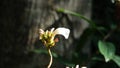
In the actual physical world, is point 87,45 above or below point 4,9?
below

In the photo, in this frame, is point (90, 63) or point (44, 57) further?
point (90, 63)

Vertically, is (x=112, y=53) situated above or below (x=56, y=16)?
below

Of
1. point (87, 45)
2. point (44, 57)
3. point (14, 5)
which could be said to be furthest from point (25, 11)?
point (87, 45)

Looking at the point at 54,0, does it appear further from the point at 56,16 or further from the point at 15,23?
the point at 15,23

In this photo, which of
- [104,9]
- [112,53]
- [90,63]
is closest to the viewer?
[112,53]

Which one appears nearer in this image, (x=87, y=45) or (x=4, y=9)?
(x=4, y=9)

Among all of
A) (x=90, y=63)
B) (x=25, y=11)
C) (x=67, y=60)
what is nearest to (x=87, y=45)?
(x=90, y=63)

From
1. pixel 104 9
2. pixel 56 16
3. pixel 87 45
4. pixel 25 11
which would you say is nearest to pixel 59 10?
pixel 56 16

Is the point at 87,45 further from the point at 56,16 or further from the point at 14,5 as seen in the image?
the point at 14,5

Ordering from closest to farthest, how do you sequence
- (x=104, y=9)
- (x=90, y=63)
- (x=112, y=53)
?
(x=112, y=53) < (x=90, y=63) < (x=104, y=9)
